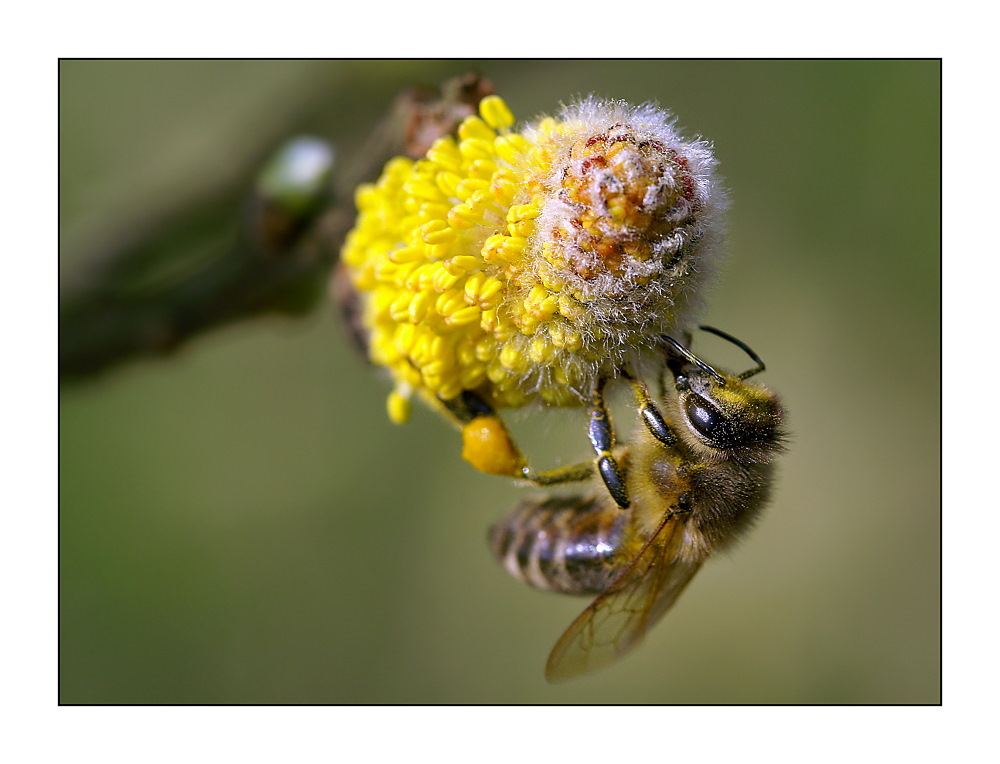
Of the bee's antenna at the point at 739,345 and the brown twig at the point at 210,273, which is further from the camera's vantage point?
the brown twig at the point at 210,273

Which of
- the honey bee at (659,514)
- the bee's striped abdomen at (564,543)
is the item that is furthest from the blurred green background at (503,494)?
the honey bee at (659,514)

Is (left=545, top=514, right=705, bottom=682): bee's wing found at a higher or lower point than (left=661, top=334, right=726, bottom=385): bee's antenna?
lower

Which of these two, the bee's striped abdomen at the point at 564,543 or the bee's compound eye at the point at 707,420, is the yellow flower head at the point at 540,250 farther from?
the bee's striped abdomen at the point at 564,543

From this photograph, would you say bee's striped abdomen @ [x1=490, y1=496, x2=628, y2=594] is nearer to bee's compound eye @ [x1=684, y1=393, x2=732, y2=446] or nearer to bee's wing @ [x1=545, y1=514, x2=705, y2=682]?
bee's wing @ [x1=545, y1=514, x2=705, y2=682]

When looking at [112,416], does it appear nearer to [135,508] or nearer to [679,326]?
[135,508]

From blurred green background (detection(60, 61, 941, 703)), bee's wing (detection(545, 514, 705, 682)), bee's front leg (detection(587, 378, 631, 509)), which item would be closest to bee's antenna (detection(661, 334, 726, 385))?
bee's front leg (detection(587, 378, 631, 509))

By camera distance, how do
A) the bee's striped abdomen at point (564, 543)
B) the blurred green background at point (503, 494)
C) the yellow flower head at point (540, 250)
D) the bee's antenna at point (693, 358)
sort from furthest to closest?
the blurred green background at point (503, 494), the bee's striped abdomen at point (564, 543), the bee's antenna at point (693, 358), the yellow flower head at point (540, 250)
